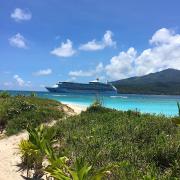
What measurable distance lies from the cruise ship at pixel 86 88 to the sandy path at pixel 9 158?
92605 millimetres

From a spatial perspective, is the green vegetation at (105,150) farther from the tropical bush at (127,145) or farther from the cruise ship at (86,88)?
the cruise ship at (86,88)

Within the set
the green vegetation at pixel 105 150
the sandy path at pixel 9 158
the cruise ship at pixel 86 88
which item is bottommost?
the sandy path at pixel 9 158

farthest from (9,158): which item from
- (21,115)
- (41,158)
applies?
(21,115)

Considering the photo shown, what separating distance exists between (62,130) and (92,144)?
2.56 m

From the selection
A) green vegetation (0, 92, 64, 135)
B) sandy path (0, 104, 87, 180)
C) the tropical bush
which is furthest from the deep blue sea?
sandy path (0, 104, 87, 180)

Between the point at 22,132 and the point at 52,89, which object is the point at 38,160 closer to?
the point at 22,132

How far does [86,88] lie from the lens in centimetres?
10894

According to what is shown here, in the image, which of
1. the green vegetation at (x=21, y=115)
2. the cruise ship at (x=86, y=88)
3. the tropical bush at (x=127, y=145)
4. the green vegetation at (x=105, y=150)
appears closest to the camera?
the green vegetation at (x=105, y=150)

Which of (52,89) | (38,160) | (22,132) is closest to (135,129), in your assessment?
(38,160)

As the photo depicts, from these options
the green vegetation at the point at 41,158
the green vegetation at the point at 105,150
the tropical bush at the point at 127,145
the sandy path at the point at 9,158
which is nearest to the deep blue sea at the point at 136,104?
the tropical bush at the point at 127,145

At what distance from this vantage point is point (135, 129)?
12633 mm

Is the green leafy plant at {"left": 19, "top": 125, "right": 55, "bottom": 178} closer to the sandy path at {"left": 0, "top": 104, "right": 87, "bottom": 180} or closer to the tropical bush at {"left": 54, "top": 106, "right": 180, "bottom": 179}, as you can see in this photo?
the sandy path at {"left": 0, "top": 104, "right": 87, "bottom": 180}

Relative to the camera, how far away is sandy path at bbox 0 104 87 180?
10.6 meters

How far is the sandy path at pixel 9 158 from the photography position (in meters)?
10.6
